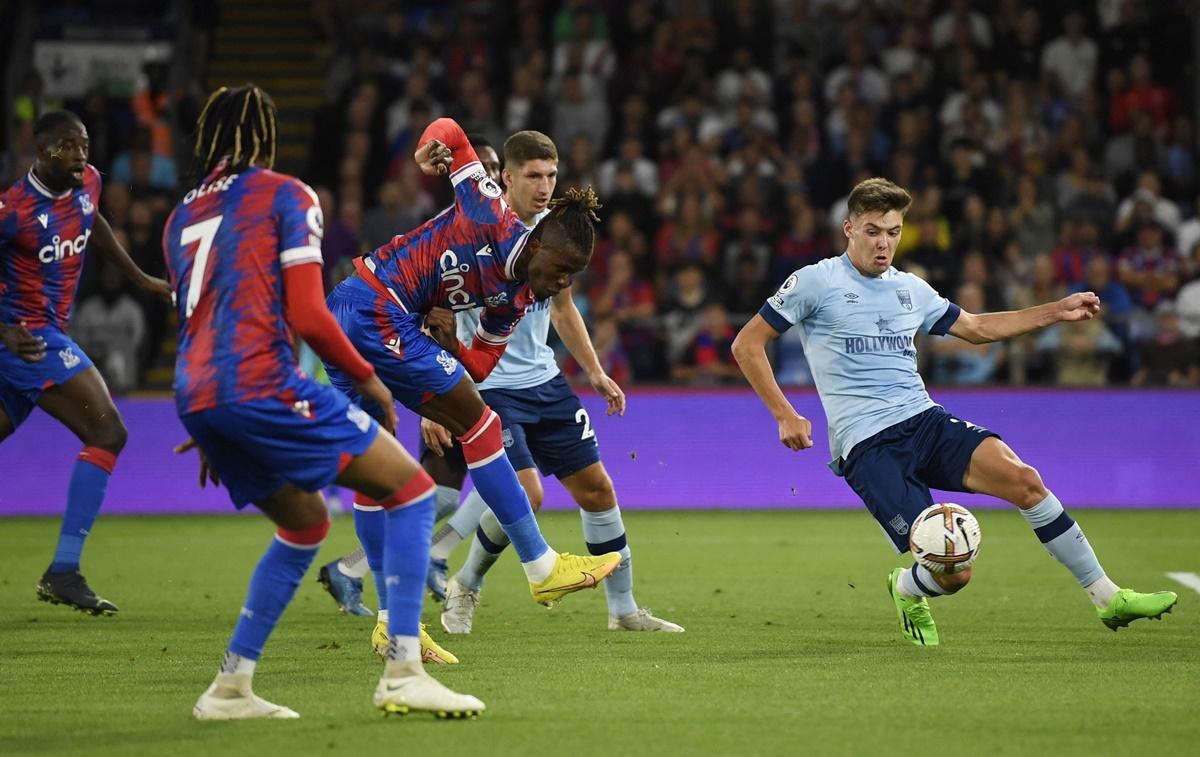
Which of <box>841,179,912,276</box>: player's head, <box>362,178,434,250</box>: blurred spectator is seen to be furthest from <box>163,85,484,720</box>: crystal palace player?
<box>362,178,434,250</box>: blurred spectator

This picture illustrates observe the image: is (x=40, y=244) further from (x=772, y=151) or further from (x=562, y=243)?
(x=772, y=151)

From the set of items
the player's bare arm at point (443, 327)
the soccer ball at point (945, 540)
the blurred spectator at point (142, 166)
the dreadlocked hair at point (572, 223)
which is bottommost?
the blurred spectator at point (142, 166)

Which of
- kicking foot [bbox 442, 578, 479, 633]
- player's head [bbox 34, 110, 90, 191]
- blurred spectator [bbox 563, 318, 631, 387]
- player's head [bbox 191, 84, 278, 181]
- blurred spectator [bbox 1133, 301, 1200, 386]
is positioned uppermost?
player's head [bbox 191, 84, 278, 181]

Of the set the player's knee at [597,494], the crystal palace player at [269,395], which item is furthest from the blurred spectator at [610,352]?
the crystal palace player at [269,395]

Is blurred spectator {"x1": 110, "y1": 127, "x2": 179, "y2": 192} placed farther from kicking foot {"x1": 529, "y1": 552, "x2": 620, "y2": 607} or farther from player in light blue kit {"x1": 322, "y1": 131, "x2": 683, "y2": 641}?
kicking foot {"x1": 529, "y1": 552, "x2": 620, "y2": 607}

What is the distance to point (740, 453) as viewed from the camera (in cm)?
1535

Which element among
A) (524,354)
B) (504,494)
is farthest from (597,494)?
(504,494)

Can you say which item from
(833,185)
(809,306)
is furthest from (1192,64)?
(809,306)

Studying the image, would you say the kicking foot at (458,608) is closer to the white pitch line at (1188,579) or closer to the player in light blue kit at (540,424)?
the player in light blue kit at (540,424)

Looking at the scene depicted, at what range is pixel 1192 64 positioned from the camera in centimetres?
1911

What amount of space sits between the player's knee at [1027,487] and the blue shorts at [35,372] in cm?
482

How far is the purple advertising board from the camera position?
15.0m

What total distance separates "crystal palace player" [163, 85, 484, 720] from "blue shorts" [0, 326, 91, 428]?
11.4 feet

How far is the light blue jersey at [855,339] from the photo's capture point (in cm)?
785
